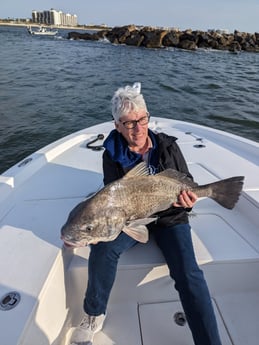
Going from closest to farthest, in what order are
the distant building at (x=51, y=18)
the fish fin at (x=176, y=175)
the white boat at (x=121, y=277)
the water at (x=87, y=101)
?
the white boat at (x=121, y=277), the fish fin at (x=176, y=175), the water at (x=87, y=101), the distant building at (x=51, y=18)

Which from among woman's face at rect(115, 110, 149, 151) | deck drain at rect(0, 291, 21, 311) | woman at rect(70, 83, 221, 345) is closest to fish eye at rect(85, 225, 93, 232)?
woman at rect(70, 83, 221, 345)

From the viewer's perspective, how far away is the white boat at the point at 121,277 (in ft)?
6.14

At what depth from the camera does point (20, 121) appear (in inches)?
363

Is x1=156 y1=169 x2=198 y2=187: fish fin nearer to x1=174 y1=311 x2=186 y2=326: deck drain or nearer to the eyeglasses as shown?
the eyeglasses

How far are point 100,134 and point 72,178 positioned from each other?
1430 millimetres

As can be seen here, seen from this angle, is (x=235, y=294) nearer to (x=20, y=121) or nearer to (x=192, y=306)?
(x=192, y=306)

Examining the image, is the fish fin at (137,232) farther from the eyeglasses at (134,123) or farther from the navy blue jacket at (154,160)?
the eyeglasses at (134,123)

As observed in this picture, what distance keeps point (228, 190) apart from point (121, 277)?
3.27 feet

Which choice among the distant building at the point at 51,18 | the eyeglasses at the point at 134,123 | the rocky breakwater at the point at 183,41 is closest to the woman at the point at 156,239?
the eyeglasses at the point at 134,123

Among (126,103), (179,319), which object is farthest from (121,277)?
(126,103)

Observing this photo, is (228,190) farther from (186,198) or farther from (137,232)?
(137,232)

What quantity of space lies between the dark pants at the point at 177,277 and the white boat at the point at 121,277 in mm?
154

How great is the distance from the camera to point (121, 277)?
229 cm

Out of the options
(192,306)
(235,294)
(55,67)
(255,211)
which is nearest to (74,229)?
(192,306)
